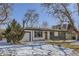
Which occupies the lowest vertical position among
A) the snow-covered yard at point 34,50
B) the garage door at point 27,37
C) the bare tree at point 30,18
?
the snow-covered yard at point 34,50

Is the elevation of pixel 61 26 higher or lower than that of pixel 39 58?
higher

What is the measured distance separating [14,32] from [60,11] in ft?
1.44

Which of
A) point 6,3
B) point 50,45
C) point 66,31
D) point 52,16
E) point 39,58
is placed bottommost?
point 39,58

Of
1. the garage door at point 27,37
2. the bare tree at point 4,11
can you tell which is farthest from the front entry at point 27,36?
the bare tree at point 4,11

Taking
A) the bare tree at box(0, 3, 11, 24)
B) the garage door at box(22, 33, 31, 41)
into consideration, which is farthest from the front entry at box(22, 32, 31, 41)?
the bare tree at box(0, 3, 11, 24)

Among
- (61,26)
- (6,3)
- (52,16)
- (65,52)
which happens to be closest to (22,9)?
(6,3)

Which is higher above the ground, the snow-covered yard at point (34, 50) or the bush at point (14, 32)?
the bush at point (14, 32)

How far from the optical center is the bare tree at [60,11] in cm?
147

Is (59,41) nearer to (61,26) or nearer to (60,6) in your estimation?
(61,26)

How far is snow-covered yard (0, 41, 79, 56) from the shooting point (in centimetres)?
144

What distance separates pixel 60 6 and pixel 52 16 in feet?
0.37

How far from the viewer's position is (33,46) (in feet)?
4.78

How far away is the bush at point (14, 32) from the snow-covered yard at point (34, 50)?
5 cm

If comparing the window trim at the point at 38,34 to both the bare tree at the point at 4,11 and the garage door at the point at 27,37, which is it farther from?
the bare tree at the point at 4,11
